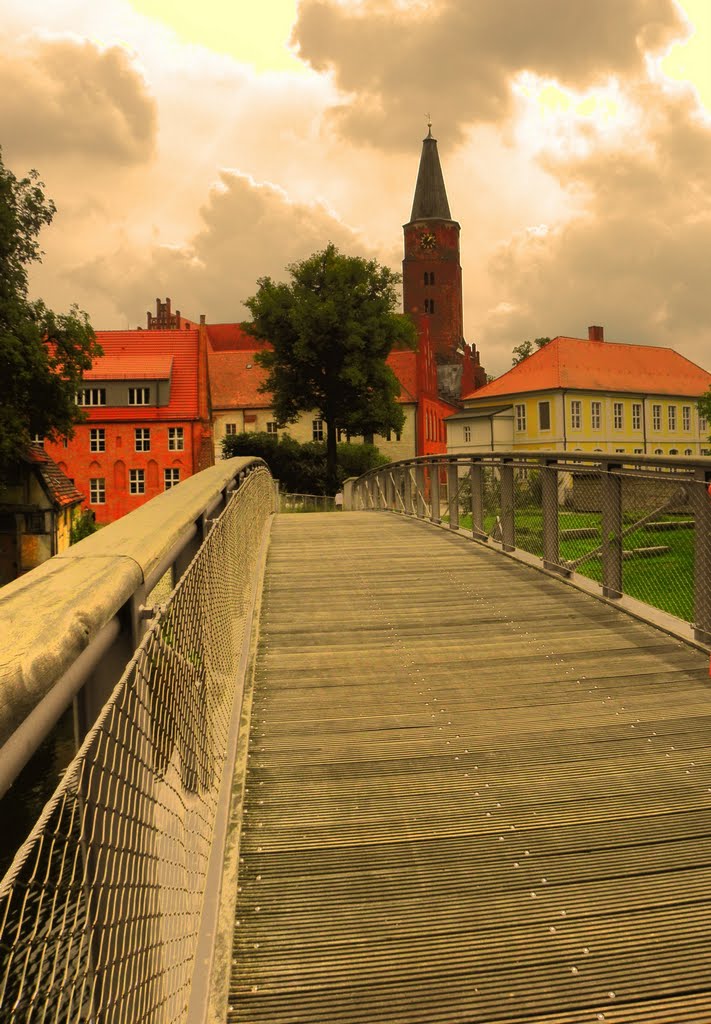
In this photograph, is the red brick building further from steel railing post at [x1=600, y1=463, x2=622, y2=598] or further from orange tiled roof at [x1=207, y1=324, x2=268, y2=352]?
steel railing post at [x1=600, y1=463, x2=622, y2=598]

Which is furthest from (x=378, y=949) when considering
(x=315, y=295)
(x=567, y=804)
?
(x=315, y=295)

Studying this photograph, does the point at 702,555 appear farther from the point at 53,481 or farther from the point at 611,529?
the point at 53,481

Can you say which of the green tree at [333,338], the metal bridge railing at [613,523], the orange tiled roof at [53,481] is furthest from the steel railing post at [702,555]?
the green tree at [333,338]

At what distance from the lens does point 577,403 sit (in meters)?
56.8

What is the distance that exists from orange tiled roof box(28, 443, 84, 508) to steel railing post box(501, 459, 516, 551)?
2880 cm

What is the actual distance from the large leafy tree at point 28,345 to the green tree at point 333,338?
13132mm

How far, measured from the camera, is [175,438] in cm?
5494

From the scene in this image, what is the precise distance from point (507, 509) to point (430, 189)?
265 ft

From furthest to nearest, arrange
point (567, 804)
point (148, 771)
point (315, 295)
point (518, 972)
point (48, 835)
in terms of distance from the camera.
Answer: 1. point (315, 295)
2. point (567, 804)
3. point (518, 972)
4. point (148, 771)
5. point (48, 835)

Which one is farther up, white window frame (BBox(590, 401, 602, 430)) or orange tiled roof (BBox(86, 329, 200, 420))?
orange tiled roof (BBox(86, 329, 200, 420))

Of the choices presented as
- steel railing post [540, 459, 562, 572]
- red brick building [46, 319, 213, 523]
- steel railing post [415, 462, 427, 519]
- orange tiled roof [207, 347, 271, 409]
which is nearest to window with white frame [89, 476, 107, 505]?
red brick building [46, 319, 213, 523]

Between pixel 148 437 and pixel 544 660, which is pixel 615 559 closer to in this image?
pixel 544 660

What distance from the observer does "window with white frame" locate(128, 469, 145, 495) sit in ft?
179

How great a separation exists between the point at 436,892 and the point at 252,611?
402 cm
